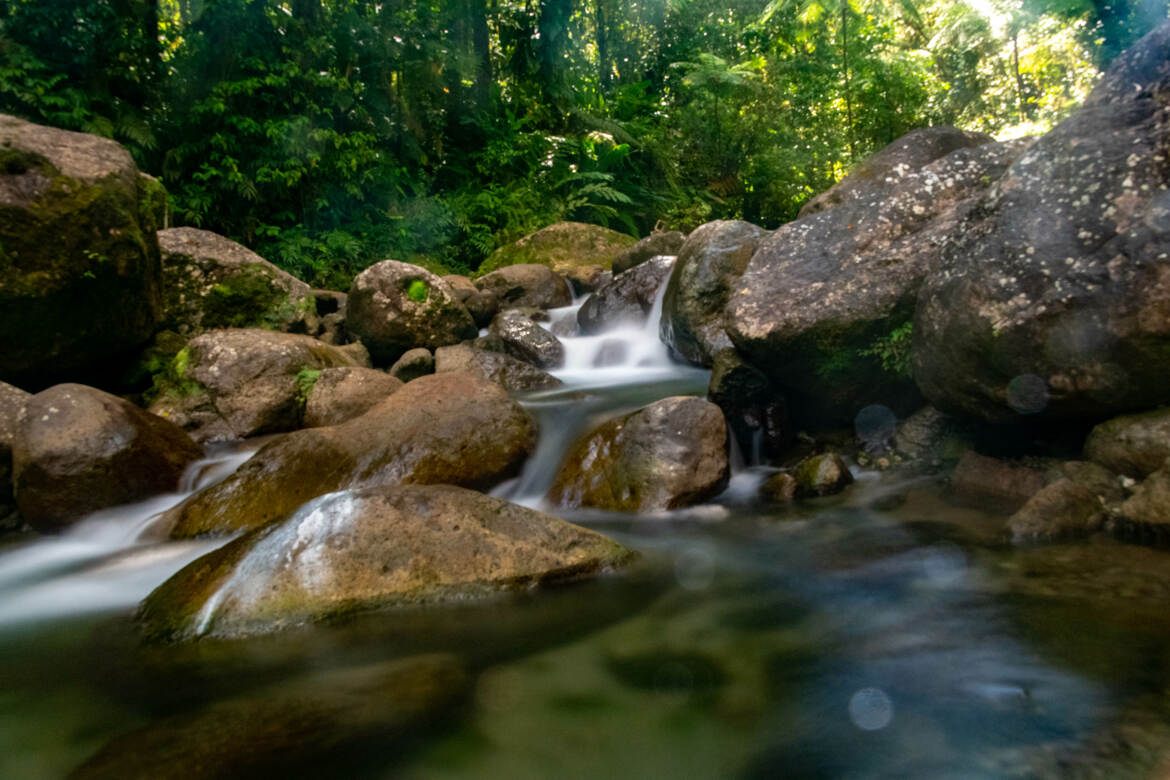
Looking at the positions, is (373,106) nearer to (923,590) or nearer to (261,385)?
(261,385)

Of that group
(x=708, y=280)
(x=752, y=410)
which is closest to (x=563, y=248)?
(x=708, y=280)

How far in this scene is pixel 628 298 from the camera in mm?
10109

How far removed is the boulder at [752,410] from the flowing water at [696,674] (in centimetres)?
145

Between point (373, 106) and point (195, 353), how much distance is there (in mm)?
9366

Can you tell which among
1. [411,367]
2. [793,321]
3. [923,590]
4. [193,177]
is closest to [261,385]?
[411,367]

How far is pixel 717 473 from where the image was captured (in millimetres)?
5215

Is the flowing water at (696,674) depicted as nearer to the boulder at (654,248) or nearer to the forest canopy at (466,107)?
the boulder at (654,248)

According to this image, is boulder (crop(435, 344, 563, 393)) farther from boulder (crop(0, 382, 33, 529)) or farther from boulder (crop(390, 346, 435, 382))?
boulder (crop(0, 382, 33, 529))

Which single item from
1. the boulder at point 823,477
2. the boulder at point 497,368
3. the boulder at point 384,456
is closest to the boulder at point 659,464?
the boulder at point 823,477

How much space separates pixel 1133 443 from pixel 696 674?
2679mm

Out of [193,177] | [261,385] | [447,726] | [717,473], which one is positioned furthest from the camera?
[193,177]

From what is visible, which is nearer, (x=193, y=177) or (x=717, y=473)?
(x=717, y=473)

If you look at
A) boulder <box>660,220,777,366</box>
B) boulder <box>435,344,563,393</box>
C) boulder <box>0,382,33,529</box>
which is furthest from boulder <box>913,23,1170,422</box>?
boulder <box>0,382,33,529</box>

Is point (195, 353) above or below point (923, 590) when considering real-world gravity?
above
